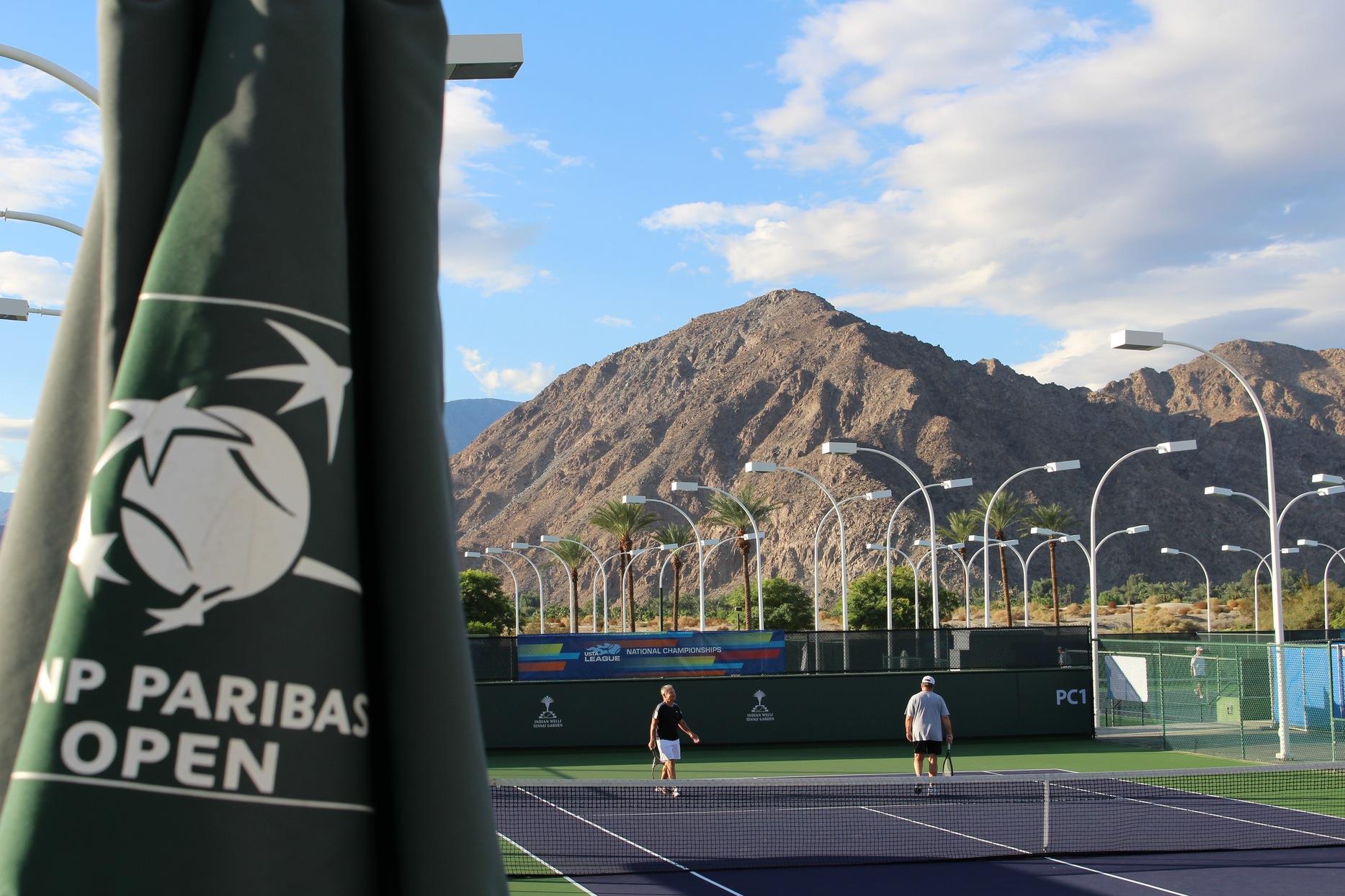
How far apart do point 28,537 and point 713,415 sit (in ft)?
517

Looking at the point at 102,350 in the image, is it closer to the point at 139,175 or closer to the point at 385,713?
the point at 139,175

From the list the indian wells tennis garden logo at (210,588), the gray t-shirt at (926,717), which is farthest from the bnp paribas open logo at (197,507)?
the gray t-shirt at (926,717)

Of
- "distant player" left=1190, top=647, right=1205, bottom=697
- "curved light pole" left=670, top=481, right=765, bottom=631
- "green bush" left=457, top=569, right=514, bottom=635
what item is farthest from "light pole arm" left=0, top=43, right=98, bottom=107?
"green bush" left=457, top=569, right=514, bottom=635

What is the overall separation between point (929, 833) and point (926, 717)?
10.5 ft

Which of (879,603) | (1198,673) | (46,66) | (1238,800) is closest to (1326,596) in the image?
(879,603)

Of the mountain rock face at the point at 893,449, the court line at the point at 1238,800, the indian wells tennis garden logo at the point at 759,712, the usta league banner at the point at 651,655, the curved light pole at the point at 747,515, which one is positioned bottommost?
the court line at the point at 1238,800

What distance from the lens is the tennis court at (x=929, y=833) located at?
13.9 m

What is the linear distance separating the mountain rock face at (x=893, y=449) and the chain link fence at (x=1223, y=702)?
8623 cm

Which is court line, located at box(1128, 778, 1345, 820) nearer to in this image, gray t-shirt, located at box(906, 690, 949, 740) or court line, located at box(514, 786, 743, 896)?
gray t-shirt, located at box(906, 690, 949, 740)

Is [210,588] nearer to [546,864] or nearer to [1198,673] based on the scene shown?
[546,864]

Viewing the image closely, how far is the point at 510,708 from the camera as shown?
29.3 m

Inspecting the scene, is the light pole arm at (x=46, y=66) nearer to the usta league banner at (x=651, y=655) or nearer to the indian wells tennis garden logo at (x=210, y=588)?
the indian wells tennis garden logo at (x=210, y=588)

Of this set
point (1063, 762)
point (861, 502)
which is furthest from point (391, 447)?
point (861, 502)

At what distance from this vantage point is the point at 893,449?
13775cm
